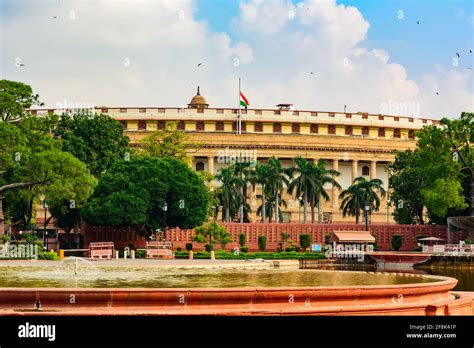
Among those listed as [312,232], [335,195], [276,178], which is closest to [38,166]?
[312,232]

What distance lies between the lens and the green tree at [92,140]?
7362cm

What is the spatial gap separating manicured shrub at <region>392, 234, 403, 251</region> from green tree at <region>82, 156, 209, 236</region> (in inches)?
834

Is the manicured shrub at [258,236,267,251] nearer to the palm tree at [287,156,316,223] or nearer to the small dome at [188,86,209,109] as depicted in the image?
the palm tree at [287,156,316,223]

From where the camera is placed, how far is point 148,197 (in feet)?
216

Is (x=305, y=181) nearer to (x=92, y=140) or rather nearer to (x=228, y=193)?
(x=228, y=193)

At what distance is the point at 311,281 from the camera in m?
26.4

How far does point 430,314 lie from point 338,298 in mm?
2552

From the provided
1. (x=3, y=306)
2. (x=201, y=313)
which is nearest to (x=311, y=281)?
(x=201, y=313)

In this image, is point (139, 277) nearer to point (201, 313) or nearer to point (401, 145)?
point (201, 313)

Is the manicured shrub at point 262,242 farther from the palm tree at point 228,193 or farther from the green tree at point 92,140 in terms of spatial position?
the green tree at point 92,140

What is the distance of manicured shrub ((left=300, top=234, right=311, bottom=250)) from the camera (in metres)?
80.1

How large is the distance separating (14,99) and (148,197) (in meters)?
12.6

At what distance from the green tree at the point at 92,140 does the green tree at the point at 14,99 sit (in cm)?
1272

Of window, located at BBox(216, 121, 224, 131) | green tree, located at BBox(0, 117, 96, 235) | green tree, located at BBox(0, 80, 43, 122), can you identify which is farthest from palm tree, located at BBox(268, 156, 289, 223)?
green tree, located at BBox(0, 80, 43, 122)
